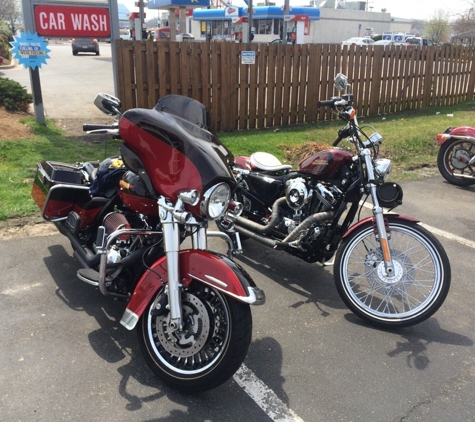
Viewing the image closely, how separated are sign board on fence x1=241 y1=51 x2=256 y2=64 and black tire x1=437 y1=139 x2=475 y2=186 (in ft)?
13.9

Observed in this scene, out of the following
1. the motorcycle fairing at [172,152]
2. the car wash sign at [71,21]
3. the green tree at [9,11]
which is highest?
the green tree at [9,11]

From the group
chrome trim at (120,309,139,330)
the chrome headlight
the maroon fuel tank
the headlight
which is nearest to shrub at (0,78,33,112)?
the maroon fuel tank

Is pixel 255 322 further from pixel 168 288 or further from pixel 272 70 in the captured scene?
pixel 272 70

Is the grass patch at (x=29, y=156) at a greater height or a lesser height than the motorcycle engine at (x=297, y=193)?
lesser

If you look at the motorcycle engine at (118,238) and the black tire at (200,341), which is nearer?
the black tire at (200,341)

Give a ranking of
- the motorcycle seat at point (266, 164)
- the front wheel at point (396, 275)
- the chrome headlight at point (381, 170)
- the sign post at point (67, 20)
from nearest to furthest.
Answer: the front wheel at point (396, 275), the chrome headlight at point (381, 170), the motorcycle seat at point (266, 164), the sign post at point (67, 20)

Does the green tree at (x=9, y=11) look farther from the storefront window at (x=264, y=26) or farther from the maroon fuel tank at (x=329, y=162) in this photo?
the maroon fuel tank at (x=329, y=162)

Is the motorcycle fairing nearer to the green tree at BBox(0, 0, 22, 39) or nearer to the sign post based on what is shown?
the sign post

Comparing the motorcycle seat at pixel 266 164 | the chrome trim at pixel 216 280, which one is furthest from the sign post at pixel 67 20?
the chrome trim at pixel 216 280

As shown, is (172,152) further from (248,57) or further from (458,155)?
(248,57)

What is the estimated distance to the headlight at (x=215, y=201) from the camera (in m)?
2.60

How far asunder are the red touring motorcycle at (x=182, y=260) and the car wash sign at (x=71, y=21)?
6412 millimetres

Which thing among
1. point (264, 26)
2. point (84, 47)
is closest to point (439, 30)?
point (264, 26)

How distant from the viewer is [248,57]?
9602 mm
